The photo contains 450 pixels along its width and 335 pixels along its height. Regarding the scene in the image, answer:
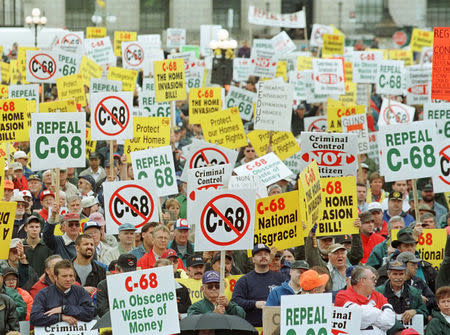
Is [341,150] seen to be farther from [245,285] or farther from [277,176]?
[245,285]

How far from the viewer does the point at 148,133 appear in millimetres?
18500

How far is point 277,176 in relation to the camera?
16875 millimetres

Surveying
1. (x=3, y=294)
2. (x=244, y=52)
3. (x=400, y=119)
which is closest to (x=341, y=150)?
(x=3, y=294)

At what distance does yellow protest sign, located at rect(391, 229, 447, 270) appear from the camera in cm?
1488

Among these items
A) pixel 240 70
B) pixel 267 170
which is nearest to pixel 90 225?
pixel 267 170

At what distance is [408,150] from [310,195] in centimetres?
225

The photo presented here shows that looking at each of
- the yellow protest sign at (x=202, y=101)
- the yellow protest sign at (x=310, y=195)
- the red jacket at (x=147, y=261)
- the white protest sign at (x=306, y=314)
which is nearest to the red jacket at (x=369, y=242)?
the yellow protest sign at (x=310, y=195)

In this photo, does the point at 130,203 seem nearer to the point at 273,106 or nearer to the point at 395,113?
the point at 273,106

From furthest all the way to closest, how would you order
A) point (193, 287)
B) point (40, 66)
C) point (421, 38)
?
point (421, 38) → point (40, 66) → point (193, 287)

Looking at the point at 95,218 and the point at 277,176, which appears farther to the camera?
the point at 277,176

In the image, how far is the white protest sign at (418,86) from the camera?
1054 inches

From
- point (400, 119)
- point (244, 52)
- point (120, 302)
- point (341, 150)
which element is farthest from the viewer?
point (244, 52)

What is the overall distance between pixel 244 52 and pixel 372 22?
1965 centimetres

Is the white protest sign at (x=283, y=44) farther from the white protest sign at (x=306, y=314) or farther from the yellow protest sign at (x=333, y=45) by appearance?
the white protest sign at (x=306, y=314)
